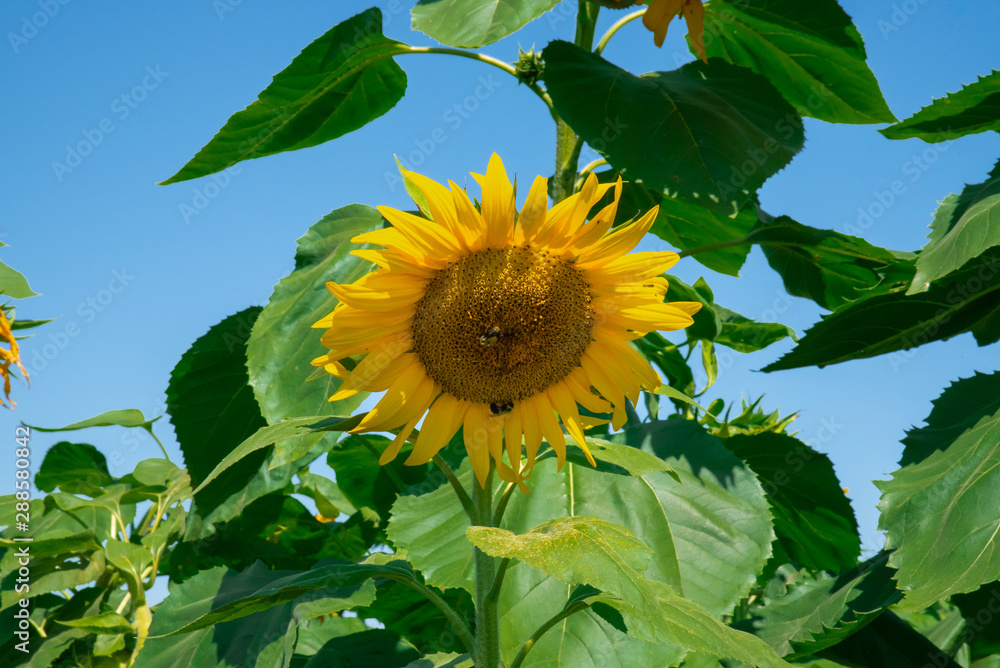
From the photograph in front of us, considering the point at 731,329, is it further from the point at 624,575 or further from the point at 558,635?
the point at 624,575

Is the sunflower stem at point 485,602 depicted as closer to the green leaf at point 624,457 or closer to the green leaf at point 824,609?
the green leaf at point 624,457

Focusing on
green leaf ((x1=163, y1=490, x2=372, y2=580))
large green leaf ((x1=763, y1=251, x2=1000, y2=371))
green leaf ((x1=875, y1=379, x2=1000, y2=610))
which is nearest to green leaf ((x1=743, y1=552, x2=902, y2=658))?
green leaf ((x1=875, y1=379, x2=1000, y2=610))

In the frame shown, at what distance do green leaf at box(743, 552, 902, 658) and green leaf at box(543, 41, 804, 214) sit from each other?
0.79m

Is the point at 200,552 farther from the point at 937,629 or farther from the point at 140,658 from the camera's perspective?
the point at 937,629

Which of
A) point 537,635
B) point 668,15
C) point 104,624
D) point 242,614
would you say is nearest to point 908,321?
point 668,15

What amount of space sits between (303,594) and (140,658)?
15.8 inches

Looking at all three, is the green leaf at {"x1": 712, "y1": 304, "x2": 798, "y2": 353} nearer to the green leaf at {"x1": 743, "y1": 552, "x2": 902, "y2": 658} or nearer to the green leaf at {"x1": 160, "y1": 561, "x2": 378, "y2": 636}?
the green leaf at {"x1": 743, "y1": 552, "x2": 902, "y2": 658}

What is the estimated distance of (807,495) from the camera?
201 centimetres

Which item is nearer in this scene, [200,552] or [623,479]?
[623,479]

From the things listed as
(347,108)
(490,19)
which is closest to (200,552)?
(347,108)

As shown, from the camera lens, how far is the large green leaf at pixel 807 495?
1972mm

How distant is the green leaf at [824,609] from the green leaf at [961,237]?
0.57m

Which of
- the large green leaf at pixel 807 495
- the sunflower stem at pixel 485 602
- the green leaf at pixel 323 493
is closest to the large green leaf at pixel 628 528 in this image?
the sunflower stem at pixel 485 602

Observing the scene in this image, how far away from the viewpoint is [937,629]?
2.18m
